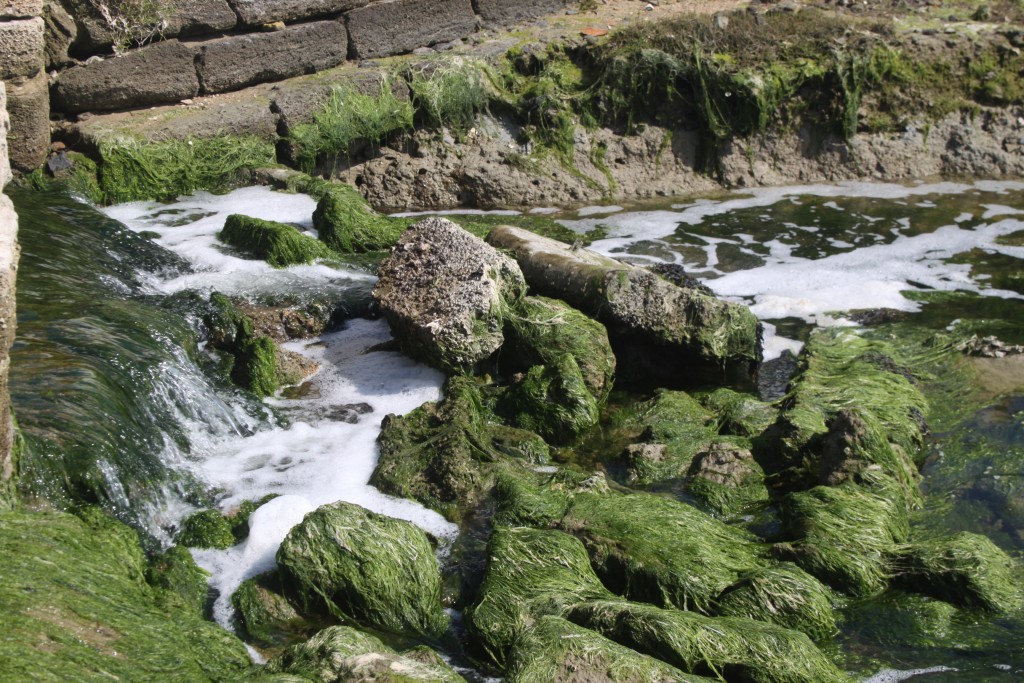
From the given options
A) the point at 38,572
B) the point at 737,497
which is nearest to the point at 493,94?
the point at 737,497

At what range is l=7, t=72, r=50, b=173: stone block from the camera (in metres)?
8.40

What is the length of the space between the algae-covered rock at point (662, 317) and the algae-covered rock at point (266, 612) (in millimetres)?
3040

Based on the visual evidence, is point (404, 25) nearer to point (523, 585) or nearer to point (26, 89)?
point (26, 89)

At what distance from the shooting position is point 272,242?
7641 millimetres

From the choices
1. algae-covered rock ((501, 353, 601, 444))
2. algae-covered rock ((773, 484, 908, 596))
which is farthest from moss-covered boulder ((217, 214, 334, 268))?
algae-covered rock ((773, 484, 908, 596))

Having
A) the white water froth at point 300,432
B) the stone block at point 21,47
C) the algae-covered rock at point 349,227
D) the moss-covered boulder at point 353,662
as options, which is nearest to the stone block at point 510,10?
the algae-covered rock at point 349,227

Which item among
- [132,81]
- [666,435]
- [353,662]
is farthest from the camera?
[132,81]

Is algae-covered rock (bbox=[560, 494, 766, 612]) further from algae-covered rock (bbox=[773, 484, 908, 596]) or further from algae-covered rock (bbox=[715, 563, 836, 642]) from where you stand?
algae-covered rock (bbox=[773, 484, 908, 596])

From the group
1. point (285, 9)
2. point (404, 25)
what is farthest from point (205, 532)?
point (404, 25)

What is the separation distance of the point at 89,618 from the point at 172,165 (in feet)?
20.9

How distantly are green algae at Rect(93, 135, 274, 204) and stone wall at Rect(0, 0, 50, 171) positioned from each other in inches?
21.0

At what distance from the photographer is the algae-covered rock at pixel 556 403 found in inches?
234

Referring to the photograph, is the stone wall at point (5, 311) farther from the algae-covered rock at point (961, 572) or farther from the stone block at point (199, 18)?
the stone block at point (199, 18)

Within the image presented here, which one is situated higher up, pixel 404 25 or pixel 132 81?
pixel 404 25
